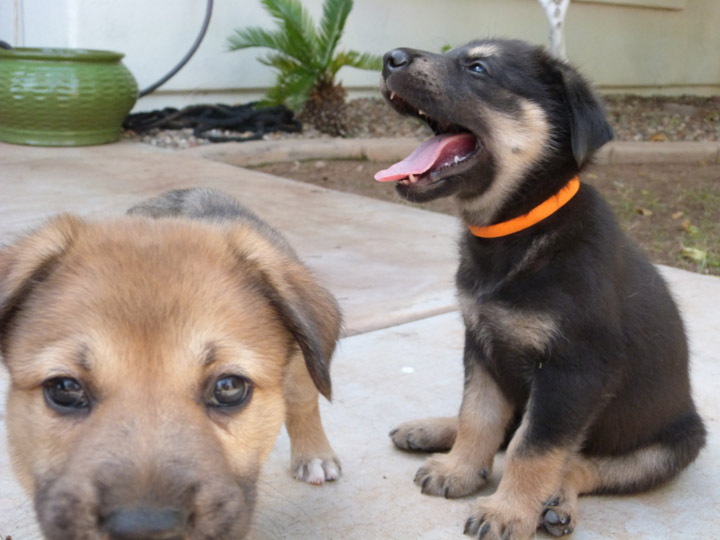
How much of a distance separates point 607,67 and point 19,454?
15340 millimetres

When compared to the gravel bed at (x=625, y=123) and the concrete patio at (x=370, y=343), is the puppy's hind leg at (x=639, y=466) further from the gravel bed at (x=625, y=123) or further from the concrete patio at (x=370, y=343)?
the gravel bed at (x=625, y=123)

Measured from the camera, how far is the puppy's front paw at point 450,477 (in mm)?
3256

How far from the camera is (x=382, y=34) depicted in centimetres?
1319

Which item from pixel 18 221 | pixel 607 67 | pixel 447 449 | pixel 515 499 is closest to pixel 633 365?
pixel 515 499

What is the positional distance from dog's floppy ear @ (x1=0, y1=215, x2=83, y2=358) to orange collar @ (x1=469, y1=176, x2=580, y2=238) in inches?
62.0

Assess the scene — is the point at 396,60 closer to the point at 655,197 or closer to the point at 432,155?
the point at 432,155

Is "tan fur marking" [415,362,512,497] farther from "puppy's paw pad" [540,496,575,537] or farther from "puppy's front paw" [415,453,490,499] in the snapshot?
"puppy's paw pad" [540,496,575,537]

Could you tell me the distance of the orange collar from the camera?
3252 millimetres

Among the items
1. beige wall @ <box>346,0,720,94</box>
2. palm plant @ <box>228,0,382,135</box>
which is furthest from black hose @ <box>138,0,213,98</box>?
beige wall @ <box>346,0,720,94</box>

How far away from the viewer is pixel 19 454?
8.20ft

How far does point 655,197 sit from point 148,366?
7.84 meters

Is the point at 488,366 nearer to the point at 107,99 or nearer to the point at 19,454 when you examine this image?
the point at 19,454

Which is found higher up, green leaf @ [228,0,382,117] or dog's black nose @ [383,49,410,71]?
dog's black nose @ [383,49,410,71]

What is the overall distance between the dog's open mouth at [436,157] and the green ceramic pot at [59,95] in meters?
6.37
